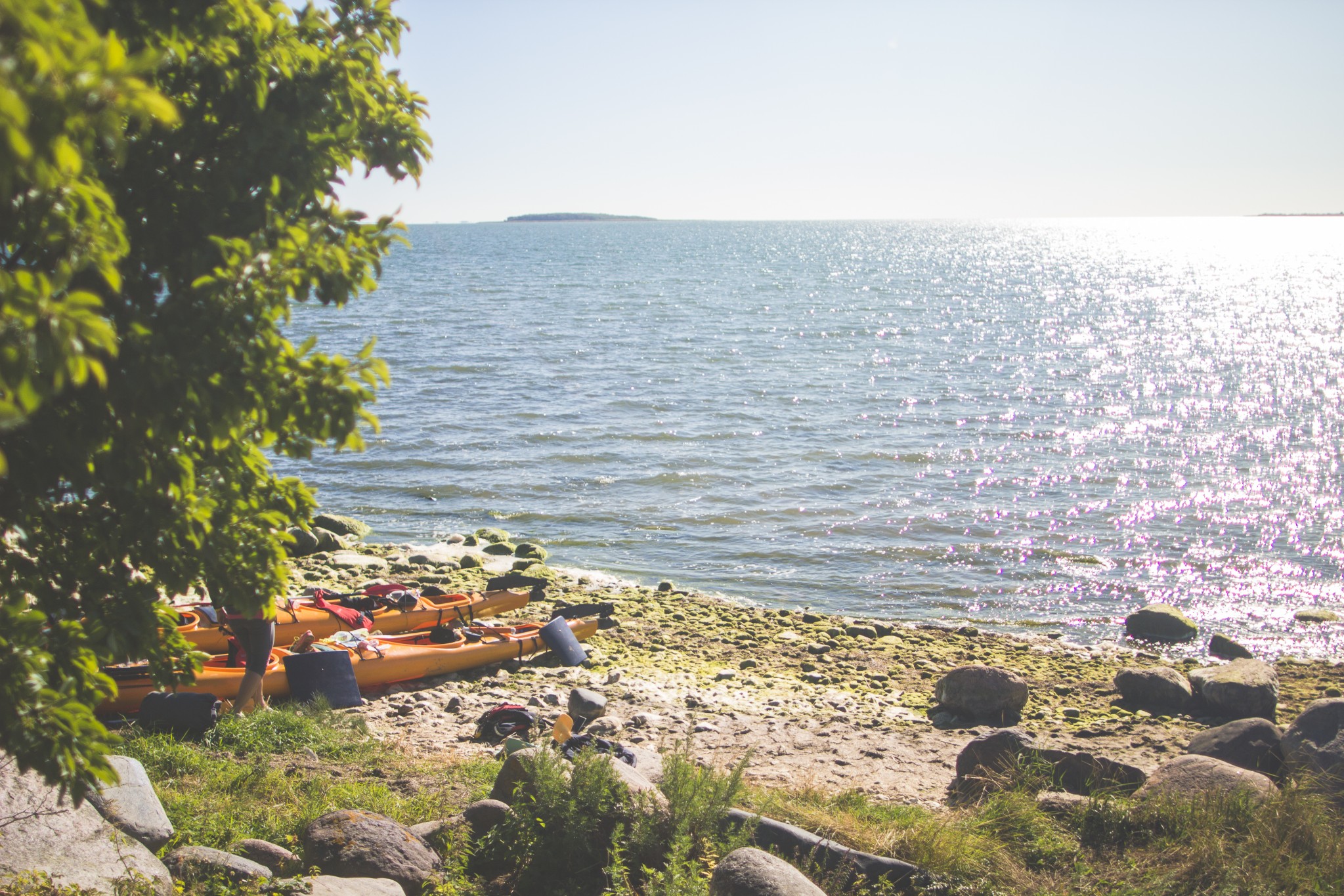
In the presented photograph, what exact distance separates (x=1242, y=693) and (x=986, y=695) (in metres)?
3.22

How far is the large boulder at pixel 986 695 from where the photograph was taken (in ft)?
36.8

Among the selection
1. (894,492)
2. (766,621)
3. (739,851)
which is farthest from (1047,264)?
(739,851)

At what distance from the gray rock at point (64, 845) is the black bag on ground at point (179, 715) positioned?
103 inches

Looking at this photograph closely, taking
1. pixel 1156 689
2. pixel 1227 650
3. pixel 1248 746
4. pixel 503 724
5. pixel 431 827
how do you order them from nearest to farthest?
1. pixel 431 827
2. pixel 1248 746
3. pixel 503 724
4. pixel 1156 689
5. pixel 1227 650

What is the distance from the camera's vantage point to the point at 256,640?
8297 mm

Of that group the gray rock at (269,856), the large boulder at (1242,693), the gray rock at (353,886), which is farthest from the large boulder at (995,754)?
the gray rock at (269,856)

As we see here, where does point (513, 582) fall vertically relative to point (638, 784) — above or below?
below

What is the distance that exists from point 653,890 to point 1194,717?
30.5ft

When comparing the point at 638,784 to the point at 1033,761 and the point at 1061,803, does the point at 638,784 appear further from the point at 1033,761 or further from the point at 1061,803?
the point at 1033,761

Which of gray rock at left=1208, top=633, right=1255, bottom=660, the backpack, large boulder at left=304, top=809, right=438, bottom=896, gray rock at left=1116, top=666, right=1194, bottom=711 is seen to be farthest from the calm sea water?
large boulder at left=304, top=809, right=438, bottom=896

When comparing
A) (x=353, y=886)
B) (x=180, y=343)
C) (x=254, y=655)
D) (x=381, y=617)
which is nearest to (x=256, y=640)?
(x=254, y=655)

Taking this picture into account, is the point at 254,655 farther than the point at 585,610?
No

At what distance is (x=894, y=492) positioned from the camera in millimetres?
21406

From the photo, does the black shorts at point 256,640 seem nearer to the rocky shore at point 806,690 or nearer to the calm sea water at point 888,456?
the rocky shore at point 806,690
